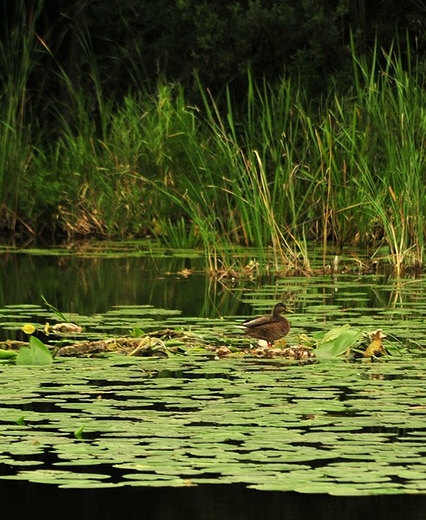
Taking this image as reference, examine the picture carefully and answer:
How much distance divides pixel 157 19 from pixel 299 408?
1588cm

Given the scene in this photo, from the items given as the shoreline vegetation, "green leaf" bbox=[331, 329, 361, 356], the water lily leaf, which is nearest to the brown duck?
"green leaf" bbox=[331, 329, 361, 356]

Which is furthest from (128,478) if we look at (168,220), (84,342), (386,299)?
(168,220)

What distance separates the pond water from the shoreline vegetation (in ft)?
6.90

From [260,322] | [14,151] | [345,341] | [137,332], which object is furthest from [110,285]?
[14,151]

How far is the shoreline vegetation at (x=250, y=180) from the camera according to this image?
38.9 feet

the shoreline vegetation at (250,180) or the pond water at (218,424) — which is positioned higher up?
the shoreline vegetation at (250,180)

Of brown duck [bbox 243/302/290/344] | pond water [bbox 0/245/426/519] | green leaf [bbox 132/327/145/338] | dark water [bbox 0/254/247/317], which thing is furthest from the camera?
dark water [bbox 0/254/247/317]

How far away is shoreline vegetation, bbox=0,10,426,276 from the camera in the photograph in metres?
11.9

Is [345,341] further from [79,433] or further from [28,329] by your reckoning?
[79,433]

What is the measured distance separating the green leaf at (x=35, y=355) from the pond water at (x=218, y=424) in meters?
0.07

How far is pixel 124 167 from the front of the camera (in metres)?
15.6

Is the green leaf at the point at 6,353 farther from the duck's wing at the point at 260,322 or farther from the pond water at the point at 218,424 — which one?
the duck's wing at the point at 260,322

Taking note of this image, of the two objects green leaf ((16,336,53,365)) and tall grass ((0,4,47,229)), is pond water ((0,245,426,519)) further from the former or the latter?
tall grass ((0,4,47,229))

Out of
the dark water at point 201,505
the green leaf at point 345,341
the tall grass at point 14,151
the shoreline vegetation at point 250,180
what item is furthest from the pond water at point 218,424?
the tall grass at point 14,151
